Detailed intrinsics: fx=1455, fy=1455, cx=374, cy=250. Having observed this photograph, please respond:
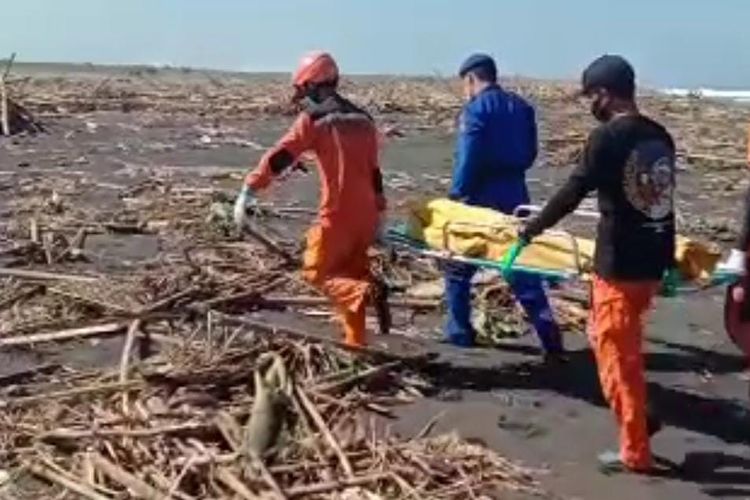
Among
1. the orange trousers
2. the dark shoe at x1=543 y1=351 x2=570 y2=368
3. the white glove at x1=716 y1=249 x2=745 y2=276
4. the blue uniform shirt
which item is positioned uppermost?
the blue uniform shirt

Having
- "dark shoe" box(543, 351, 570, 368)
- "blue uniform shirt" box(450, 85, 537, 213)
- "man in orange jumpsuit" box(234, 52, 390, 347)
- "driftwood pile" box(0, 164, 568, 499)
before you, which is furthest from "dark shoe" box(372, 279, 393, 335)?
"dark shoe" box(543, 351, 570, 368)

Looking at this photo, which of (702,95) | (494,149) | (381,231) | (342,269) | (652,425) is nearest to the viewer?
(652,425)

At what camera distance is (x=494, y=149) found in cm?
914

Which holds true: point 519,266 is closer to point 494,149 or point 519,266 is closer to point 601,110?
point 494,149

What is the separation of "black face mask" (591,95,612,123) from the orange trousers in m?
1.97

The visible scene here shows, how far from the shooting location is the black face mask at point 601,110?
699 cm

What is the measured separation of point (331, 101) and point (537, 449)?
93.5 inches

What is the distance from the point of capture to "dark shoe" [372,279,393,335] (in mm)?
8797

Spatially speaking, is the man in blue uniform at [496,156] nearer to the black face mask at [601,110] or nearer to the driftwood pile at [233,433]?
the driftwood pile at [233,433]

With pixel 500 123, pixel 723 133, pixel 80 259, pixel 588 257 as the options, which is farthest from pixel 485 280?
pixel 723 133

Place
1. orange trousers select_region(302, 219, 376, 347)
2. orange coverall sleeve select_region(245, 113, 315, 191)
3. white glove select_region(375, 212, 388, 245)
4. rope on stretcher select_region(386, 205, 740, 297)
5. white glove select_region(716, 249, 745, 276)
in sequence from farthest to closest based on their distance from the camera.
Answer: white glove select_region(375, 212, 388, 245) → orange trousers select_region(302, 219, 376, 347) → orange coverall sleeve select_region(245, 113, 315, 191) → rope on stretcher select_region(386, 205, 740, 297) → white glove select_region(716, 249, 745, 276)

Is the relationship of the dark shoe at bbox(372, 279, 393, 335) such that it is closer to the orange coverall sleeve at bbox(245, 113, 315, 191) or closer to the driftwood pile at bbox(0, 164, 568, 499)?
the driftwood pile at bbox(0, 164, 568, 499)

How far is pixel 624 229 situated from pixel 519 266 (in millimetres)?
1278

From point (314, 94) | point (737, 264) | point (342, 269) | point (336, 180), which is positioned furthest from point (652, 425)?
point (314, 94)
